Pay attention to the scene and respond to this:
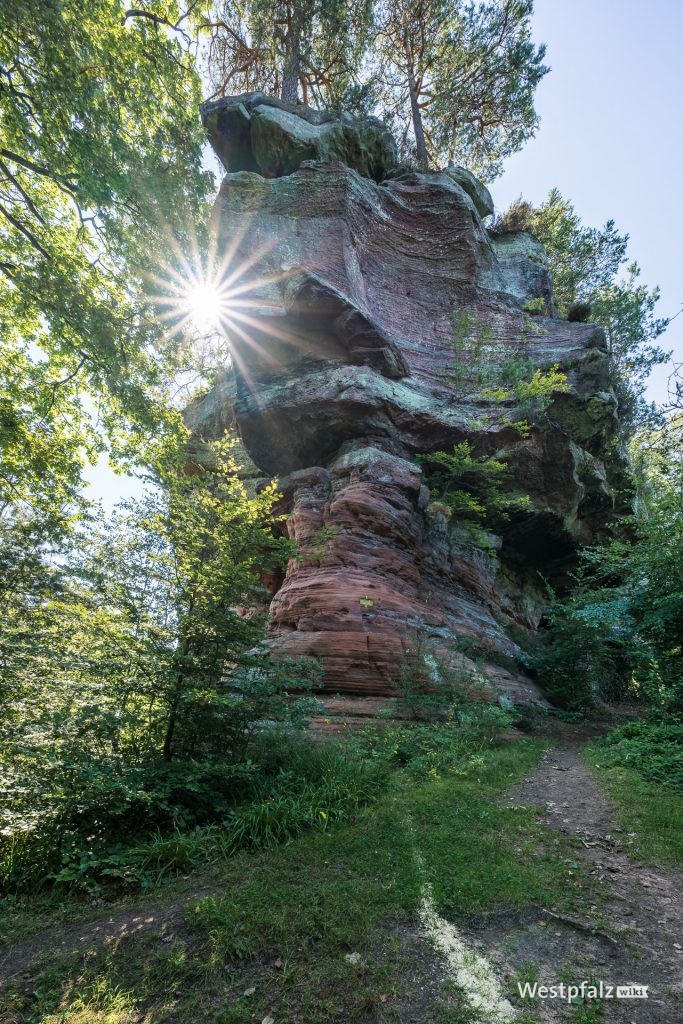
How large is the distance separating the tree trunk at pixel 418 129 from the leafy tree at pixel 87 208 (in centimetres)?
1527

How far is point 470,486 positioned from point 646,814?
10166 mm

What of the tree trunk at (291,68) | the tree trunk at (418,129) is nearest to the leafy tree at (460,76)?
the tree trunk at (418,129)

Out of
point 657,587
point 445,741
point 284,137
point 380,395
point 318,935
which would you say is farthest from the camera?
point 284,137

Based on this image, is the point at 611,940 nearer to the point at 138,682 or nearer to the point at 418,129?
the point at 138,682

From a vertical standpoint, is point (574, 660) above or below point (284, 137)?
below

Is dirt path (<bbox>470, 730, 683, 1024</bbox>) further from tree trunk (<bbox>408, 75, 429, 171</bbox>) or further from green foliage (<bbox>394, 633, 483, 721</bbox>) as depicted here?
tree trunk (<bbox>408, 75, 429, 171</bbox>)

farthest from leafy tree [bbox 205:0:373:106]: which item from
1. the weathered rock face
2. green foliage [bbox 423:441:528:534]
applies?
green foliage [bbox 423:441:528:534]

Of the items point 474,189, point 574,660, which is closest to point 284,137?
point 474,189

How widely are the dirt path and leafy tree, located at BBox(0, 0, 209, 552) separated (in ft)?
22.2

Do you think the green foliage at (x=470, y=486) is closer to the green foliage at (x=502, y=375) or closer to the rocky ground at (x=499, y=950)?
the green foliage at (x=502, y=375)

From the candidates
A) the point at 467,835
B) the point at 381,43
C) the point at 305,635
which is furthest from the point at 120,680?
the point at 381,43

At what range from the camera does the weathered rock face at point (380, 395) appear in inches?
422

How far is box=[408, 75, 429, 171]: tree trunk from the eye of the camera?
22.6 metres

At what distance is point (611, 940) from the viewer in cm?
328
